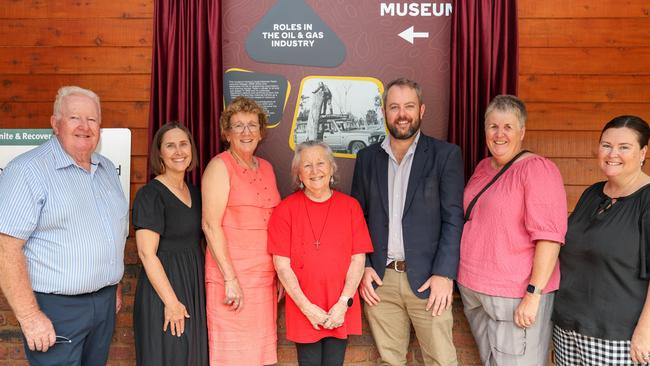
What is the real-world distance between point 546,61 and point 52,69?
3383mm

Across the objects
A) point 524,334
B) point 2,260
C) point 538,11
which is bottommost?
point 524,334

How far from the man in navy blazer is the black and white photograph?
73cm

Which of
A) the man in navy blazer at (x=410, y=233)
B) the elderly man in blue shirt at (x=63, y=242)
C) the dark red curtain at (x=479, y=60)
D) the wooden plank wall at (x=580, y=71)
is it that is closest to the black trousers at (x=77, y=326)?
the elderly man in blue shirt at (x=63, y=242)

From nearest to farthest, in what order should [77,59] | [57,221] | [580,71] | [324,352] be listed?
1. [57,221]
2. [324,352]
3. [580,71]
4. [77,59]

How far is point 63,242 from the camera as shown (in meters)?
2.00

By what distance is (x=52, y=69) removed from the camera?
11.0 ft

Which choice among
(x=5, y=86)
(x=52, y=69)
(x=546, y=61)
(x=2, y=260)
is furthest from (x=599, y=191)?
(x=5, y=86)

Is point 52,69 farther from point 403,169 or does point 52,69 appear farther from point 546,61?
point 546,61

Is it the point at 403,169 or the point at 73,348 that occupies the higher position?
the point at 403,169

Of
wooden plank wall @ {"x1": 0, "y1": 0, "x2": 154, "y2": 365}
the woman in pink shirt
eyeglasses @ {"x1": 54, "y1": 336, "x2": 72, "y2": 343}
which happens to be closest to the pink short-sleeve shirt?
the woman in pink shirt

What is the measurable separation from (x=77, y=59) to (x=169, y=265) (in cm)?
192

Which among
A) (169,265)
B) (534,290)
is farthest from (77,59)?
(534,290)

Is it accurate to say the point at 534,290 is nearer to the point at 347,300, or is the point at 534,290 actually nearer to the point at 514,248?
the point at 514,248

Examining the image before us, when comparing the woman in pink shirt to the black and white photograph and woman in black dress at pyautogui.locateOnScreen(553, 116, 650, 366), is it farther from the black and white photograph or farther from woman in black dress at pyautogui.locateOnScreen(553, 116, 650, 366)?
the black and white photograph
